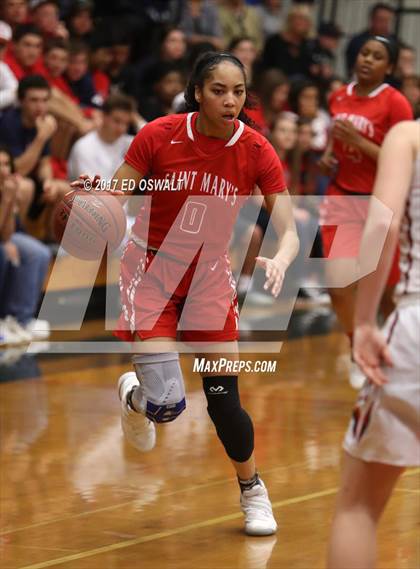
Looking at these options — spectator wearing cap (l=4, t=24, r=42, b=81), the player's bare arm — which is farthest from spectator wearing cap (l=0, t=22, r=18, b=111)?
the player's bare arm

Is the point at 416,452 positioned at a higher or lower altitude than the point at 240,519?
higher

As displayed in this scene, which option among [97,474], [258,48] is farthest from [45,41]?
[97,474]

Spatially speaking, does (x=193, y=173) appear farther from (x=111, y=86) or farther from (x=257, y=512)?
(x=111, y=86)

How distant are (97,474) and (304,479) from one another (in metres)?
1.02

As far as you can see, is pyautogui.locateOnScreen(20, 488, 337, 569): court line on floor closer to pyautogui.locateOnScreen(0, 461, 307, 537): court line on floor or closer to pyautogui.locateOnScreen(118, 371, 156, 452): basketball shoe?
pyautogui.locateOnScreen(0, 461, 307, 537): court line on floor

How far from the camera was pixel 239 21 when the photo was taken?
1566 centimetres

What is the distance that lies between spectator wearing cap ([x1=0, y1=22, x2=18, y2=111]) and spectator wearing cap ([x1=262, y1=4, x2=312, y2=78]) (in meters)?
4.89

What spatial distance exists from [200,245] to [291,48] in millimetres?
10582

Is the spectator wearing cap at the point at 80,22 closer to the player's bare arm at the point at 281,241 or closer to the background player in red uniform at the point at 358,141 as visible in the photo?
the background player in red uniform at the point at 358,141

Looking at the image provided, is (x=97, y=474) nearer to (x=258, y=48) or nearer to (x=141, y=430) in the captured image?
(x=141, y=430)

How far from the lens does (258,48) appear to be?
15883 millimetres

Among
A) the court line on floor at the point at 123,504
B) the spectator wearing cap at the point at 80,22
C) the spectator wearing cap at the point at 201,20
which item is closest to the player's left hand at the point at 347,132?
the court line on floor at the point at 123,504

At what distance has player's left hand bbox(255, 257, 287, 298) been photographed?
466 cm

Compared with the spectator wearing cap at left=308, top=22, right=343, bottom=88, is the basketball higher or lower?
lower
